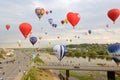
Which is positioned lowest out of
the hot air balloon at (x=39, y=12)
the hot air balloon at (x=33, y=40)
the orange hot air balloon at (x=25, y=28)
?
the hot air balloon at (x=33, y=40)

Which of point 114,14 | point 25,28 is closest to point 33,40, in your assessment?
point 25,28

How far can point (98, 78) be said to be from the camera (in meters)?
103

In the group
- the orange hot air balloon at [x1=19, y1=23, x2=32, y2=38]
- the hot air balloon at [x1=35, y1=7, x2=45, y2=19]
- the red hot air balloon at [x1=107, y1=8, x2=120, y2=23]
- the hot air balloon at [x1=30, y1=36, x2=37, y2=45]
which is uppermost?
the hot air balloon at [x1=35, y1=7, x2=45, y2=19]

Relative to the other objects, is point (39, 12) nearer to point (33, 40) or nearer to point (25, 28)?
point (25, 28)

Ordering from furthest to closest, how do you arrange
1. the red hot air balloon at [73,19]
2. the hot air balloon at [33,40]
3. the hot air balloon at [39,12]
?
the hot air balloon at [33,40] → the hot air balloon at [39,12] → the red hot air balloon at [73,19]

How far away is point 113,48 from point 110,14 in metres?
16.3

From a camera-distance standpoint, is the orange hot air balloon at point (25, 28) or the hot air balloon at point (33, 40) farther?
the hot air balloon at point (33, 40)

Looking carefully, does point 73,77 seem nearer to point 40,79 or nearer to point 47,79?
point 47,79

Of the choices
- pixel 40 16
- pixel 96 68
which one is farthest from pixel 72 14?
pixel 96 68

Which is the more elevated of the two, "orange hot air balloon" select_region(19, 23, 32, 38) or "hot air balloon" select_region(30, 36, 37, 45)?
"orange hot air balloon" select_region(19, 23, 32, 38)

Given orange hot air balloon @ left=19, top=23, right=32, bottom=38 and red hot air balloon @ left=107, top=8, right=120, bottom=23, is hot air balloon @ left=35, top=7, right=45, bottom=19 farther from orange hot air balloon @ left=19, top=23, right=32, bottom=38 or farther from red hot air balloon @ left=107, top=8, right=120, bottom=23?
red hot air balloon @ left=107, top=8, right=120, bottom=23

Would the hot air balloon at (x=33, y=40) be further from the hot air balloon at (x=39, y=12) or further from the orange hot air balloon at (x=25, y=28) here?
the orange hot air balloon at (x=25, y=28)

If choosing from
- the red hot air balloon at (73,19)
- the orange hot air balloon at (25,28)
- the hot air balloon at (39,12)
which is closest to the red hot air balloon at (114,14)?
the red hot air balloon at (73,19)

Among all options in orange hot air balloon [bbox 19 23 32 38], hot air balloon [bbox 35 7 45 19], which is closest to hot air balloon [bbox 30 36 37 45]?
hot air balloon [bbox 35 7 45 19]
